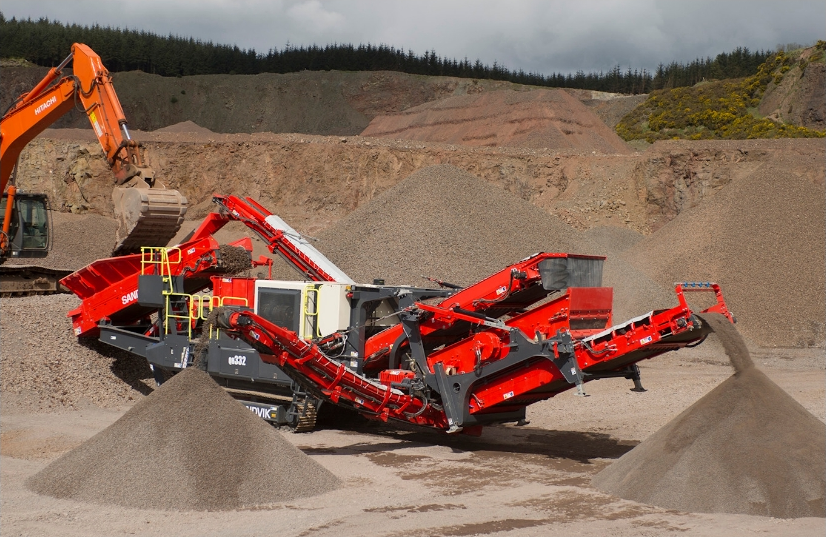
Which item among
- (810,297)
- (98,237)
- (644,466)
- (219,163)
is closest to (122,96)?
(219,163)

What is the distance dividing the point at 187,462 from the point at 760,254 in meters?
18.6

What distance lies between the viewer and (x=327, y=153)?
125 feet

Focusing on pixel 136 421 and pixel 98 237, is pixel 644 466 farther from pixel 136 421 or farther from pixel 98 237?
pixel 98 237

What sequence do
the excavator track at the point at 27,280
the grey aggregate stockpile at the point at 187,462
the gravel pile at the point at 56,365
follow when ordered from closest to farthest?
the grey aggregate stockpile at the point at 187,462 → the gravel pile at the point at 56,365 → the excavator track at the point at 27,280

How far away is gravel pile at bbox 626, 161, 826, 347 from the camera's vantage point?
818 inches

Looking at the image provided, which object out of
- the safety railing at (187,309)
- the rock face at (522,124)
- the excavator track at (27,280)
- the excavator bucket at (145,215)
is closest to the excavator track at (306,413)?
the safety railing at (187,309)

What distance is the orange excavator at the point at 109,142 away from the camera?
1307 centimetres

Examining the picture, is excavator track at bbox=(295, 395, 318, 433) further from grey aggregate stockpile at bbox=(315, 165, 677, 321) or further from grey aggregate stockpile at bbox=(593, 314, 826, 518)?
grey aggregate stockpile at bbox=(315, 165, 677, 321)

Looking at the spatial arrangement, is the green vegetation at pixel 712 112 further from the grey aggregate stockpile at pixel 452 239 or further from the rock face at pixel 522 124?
the grey aggregate stockpile at pixel 452 239

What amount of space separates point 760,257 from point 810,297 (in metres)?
1.83

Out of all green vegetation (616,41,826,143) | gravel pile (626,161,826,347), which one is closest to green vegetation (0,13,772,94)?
green vegetation (616,41,826,143)

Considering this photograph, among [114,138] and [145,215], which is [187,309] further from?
[114,138]

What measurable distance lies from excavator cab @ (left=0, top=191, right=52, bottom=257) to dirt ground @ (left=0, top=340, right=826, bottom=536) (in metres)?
6.45

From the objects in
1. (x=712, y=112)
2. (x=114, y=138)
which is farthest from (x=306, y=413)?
(x=712, y=112)
